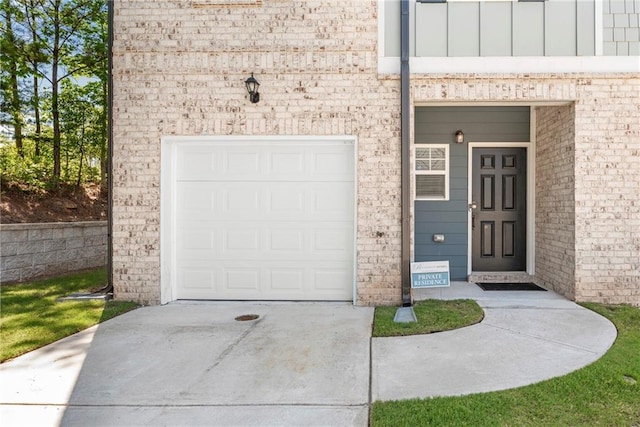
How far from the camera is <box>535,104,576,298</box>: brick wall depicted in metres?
5.05

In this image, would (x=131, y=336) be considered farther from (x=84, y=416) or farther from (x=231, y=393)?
(x=231, y=393)

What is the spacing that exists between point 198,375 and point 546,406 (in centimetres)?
264

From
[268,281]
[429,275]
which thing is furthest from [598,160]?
[268,281]

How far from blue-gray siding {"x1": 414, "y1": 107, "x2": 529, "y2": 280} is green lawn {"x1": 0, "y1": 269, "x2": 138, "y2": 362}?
4.93m

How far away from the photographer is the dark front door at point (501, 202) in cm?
625

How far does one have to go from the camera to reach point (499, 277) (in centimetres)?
613

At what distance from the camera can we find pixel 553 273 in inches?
217

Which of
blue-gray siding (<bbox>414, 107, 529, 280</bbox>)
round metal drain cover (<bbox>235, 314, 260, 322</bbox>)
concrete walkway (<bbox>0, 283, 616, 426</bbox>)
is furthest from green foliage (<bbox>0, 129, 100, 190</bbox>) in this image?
blue-gray siding (<bbox>414, 107, 529, 280</bbox>)

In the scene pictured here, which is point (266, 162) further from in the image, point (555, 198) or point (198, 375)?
point (555, 198)

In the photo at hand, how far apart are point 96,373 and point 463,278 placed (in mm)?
5386

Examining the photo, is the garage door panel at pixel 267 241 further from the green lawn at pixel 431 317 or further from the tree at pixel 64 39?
the tree at pixel 64 39

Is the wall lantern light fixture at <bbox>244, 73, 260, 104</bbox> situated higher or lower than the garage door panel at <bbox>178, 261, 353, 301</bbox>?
higher

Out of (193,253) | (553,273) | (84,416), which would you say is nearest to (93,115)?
(193,253)

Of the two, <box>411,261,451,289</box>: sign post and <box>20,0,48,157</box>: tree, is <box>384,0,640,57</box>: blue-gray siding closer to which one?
<box>411,261,451,289</box>: sign post
